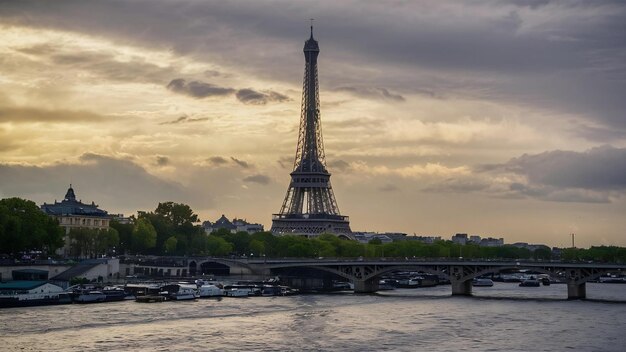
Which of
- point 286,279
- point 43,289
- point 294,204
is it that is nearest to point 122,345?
point 43,289

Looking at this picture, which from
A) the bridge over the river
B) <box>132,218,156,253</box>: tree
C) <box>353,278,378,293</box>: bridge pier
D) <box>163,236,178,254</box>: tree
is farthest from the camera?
<box>163,236,178,254</box>: tree

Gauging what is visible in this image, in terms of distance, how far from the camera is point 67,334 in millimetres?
62875

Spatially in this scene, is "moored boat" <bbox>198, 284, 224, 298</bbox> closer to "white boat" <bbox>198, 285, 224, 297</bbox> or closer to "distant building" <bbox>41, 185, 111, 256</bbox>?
"white boat" <bbox>198, 285, 224, 297</bbox>

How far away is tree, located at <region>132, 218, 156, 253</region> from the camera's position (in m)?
139

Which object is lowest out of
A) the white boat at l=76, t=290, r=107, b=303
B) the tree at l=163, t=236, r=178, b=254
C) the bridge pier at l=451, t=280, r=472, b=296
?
the white boat at l=76, t=290, r=107, b=303

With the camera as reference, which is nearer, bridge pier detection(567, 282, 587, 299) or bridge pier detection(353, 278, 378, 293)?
bridge pier detection(567, 282, 587, 299)

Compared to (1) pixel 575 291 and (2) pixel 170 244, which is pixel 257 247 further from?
(1) pixel 575 291

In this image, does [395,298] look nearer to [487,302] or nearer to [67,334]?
[487,302]

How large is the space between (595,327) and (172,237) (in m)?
84.3

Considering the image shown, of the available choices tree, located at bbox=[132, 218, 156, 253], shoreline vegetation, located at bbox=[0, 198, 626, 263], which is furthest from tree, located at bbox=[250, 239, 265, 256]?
tree, located at bbox=[132, 218, 156, 253]

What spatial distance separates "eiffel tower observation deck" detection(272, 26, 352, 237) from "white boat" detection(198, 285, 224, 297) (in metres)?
77.9

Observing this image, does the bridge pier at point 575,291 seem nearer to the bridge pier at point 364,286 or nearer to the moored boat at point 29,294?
the bridge pier at point 364,286

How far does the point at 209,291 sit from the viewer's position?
9912cm

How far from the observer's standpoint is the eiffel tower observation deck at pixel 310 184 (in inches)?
7082
